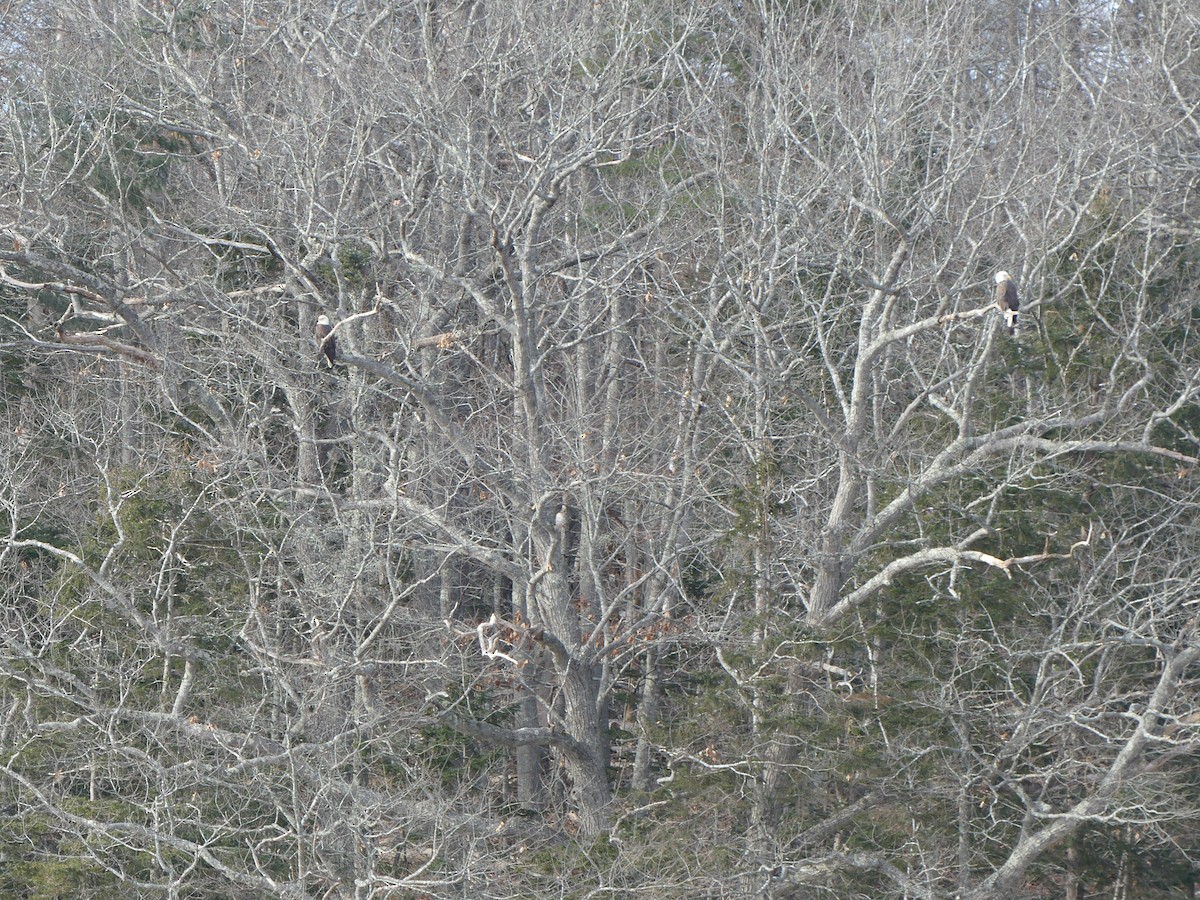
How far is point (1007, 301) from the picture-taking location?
11445 millimetres

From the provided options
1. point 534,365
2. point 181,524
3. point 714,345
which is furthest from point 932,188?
point 181,524

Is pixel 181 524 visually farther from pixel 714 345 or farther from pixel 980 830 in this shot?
pixel 980 830

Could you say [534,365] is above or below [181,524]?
above

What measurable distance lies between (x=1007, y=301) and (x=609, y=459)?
6727 mm

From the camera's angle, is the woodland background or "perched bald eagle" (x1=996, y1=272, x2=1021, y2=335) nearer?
"perched bald eagle" (x1=996, y1=272, x2=1021, y2=335)

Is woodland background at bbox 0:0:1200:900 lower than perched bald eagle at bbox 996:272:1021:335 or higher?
lower

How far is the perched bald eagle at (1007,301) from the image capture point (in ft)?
36.6

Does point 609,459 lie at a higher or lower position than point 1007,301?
lower

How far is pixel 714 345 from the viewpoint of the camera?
560 inches

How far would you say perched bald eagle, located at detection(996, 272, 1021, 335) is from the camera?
11141mm

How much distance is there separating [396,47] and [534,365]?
4.21 m

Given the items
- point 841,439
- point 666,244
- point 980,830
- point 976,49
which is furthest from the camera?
point 976,49

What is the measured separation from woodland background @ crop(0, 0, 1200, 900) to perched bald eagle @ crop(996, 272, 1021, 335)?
3.06ft

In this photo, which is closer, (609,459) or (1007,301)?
(1007,301)
